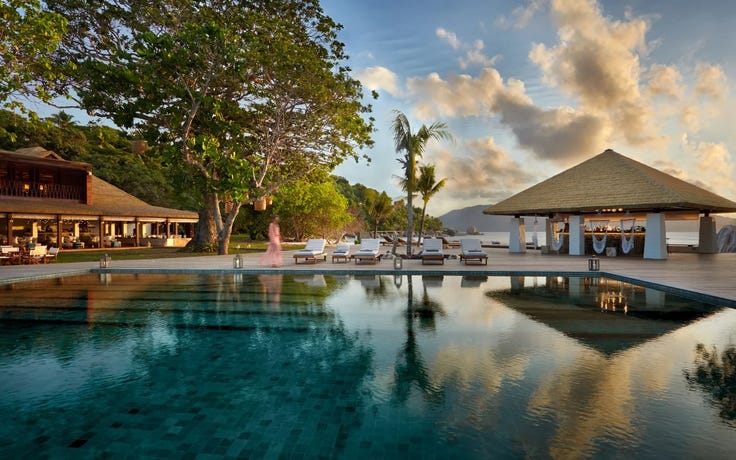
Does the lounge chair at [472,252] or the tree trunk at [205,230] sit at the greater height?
the tree trunk at [205,230]

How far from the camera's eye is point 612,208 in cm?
1892

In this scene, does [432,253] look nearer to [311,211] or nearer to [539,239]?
[311,211]

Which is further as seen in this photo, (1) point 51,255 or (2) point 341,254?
(1) point 51,255

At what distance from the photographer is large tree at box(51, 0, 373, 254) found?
17.2 m

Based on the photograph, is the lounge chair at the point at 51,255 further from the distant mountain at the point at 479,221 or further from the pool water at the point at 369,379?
the distant mountain at the point at 479,221

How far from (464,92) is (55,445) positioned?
73.0 ft

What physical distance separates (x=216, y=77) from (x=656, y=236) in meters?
21.5

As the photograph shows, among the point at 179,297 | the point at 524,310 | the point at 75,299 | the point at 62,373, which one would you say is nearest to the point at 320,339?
the point at 62,373

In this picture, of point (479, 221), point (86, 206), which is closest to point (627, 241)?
point (86, 206)

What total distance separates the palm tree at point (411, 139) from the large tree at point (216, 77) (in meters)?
2.95

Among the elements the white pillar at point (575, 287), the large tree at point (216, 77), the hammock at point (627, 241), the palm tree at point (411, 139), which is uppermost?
the large tree at point (216, 77)

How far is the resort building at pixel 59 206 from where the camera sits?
74.6ft

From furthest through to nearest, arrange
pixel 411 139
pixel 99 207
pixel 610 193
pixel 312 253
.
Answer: pixel 99 207
pixel 610 193
pixel 411 139
pixel 312 253

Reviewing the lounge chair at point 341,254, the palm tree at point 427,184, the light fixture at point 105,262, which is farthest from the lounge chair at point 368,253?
the light fixture at point 105,262
